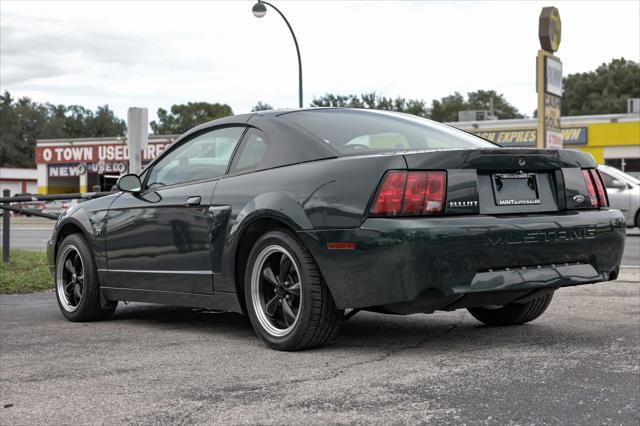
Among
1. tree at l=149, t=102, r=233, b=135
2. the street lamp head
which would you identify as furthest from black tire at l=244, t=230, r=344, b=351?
tree at l=149, t=102, r=233, b=135

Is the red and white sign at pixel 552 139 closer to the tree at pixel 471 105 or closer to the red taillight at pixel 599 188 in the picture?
the red taillight at pixel 599 188

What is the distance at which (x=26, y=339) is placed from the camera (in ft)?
20.2

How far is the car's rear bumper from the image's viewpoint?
187 inches

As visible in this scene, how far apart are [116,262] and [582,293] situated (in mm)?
4040

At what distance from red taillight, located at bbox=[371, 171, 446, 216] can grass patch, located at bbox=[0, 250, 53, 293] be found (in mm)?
5818

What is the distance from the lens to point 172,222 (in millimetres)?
6168

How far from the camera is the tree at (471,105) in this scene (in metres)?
92.7

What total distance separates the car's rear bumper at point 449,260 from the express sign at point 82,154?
181 ft

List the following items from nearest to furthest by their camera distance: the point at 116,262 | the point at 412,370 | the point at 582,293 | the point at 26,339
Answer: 1. the point at 412,370
2. the point at 26,339
3. the point at 116,262
4. the point at 582,293

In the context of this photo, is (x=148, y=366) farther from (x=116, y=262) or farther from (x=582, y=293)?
(x=582, y=293)

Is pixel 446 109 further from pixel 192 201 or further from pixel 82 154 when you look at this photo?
pixel 192 201

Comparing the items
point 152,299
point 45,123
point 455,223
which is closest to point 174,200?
point 152,299

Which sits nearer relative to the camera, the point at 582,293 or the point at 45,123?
the point at 582,293

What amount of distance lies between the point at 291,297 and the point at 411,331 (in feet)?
3.35
